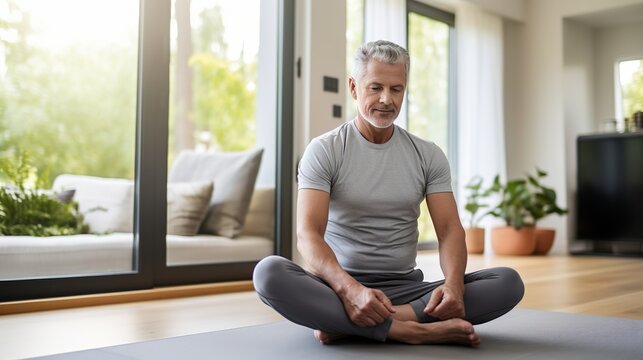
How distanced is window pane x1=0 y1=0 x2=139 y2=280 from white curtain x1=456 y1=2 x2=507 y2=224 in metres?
3.46

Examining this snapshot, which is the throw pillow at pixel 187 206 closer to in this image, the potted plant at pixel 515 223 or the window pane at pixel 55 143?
the window pane at pixel 55 143

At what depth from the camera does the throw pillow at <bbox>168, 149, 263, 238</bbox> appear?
12.9ft

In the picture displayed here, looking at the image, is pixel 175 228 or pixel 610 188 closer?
pixel 175 228

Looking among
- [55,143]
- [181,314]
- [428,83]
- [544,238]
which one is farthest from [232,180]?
[544,238]

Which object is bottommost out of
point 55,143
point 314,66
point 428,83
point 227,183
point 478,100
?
point 227,183

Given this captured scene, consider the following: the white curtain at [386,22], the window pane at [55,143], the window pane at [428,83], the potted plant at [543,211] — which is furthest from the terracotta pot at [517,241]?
the window pane at [55,143]

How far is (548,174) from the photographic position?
667 cm

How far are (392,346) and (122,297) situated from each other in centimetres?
162

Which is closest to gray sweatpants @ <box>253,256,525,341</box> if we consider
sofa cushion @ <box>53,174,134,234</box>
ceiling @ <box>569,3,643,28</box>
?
sofa cushion @ <box>53,174,134,234</box>

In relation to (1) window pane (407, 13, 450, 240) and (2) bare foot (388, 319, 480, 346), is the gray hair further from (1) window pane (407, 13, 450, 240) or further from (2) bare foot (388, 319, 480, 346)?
(1) window pane (407, 13, 450, 240)

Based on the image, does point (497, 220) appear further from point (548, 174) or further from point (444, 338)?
point (444, 338)

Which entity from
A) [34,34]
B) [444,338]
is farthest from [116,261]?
[444,338]

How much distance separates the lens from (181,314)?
2807 millimetres

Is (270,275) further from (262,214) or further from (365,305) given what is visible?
(262,214)
